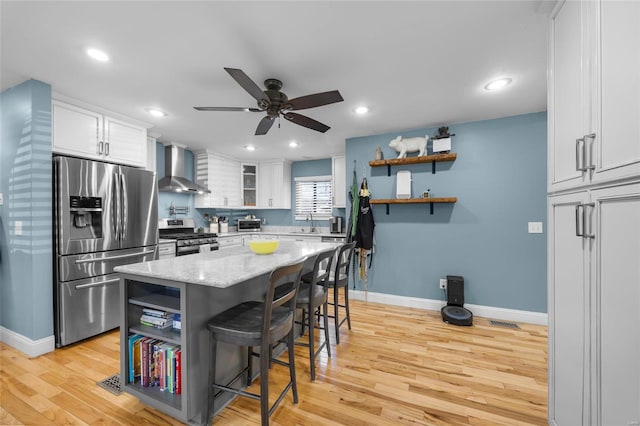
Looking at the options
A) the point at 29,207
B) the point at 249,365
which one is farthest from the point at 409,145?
the point at 29,207

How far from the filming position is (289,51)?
194 cm

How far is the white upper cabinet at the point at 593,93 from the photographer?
2.99 feet

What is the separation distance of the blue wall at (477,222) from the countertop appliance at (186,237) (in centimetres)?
270

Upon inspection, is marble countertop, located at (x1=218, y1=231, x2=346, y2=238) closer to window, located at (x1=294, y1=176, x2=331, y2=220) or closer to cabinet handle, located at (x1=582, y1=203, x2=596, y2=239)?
window, located at (x1=294, y1=176, x2=331, y2=220)

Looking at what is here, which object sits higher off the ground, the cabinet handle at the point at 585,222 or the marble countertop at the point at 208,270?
the cabinet handle at the point at 585,222

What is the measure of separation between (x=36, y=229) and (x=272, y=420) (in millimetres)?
2669

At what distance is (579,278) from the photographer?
1173mm

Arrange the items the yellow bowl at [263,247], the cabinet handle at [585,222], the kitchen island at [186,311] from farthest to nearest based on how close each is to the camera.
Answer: the yellow bowl at [263,247], the kitchen island at [186,311], the cabinet handle at [585,222]

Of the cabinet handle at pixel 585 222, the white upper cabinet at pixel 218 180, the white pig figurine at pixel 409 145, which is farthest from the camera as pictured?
the white upper cabinet at pixel 218 180

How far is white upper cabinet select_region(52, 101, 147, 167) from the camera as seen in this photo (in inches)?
102

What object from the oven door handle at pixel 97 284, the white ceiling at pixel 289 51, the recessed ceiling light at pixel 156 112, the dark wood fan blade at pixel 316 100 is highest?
the white ceiling at pixel 289 51

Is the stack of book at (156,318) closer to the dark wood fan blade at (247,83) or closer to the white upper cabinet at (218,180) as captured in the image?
the dark wood fan blade at (247,83)

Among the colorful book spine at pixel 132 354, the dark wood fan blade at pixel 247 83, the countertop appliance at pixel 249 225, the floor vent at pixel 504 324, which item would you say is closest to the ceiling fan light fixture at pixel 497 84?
the dark wood fan blade at pixel 247 83

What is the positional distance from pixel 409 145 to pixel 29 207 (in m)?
4.14
